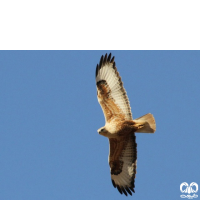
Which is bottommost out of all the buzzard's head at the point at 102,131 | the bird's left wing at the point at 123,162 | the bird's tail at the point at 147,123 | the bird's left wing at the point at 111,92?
the bird's left wing at the point at 123,162

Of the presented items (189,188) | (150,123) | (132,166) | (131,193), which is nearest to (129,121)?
(150,123)

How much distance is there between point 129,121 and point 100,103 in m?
0.84

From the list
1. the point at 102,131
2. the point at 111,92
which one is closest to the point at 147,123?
the point at 102,131

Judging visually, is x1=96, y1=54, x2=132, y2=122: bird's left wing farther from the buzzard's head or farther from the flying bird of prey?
the buzzard's head

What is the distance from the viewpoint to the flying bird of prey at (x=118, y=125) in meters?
8.76

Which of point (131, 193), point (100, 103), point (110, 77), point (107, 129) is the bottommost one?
point (131, 193)

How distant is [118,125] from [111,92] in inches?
33.1

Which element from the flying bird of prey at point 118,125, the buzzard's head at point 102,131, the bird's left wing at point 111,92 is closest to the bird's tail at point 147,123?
the flying bird of prey at point 118,125

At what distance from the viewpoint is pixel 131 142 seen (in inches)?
358

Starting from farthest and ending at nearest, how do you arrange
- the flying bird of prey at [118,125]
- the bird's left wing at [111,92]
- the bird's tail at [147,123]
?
the bird's left wing at [111,92]
the flying bird of prey at [118,125]
the bird's tail at [147,123]

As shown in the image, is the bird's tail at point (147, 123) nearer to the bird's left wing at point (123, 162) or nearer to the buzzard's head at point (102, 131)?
the bird's left wing at point (123, 162)

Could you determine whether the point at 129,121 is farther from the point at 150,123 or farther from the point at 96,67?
the point at 96,67

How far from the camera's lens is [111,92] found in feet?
30.0

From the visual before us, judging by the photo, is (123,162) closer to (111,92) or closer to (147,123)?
(147,123)
